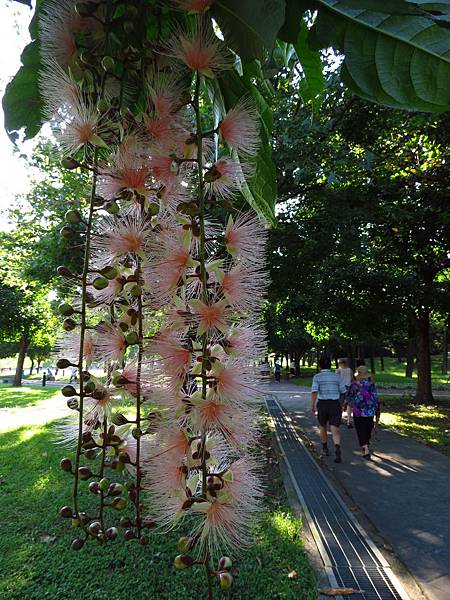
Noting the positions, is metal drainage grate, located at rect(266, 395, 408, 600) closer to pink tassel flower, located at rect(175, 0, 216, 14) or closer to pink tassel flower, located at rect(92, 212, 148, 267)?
pink tassel flower, located at rect(92, 212, 148, 267)

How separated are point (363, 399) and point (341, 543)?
172 inches

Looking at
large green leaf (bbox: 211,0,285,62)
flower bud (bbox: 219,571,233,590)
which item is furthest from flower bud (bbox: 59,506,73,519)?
large green leaf (bbox: 211,0,285,62)

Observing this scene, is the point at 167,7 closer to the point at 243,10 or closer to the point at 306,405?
the point at 243,10

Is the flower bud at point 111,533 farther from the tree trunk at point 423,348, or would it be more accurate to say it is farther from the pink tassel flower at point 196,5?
the tree trunk at point 423,348

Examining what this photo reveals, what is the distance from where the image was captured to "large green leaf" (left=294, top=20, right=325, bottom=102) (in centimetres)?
114

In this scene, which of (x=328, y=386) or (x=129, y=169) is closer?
(x=129, y=169)

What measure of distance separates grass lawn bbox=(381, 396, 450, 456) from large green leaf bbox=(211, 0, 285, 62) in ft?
37.3

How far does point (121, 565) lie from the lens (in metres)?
4.54

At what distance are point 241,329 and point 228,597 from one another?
382 cm

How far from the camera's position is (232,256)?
912 millimetres

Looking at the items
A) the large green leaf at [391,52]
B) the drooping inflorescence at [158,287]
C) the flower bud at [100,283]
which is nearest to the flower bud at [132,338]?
the drooping inflorescence at [158,287]

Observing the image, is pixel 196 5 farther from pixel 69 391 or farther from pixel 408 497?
pixel 408 497

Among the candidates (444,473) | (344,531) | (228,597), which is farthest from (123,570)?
(444,473)

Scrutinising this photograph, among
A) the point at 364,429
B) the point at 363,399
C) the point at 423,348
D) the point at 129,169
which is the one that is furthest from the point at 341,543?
the point at 423,348
